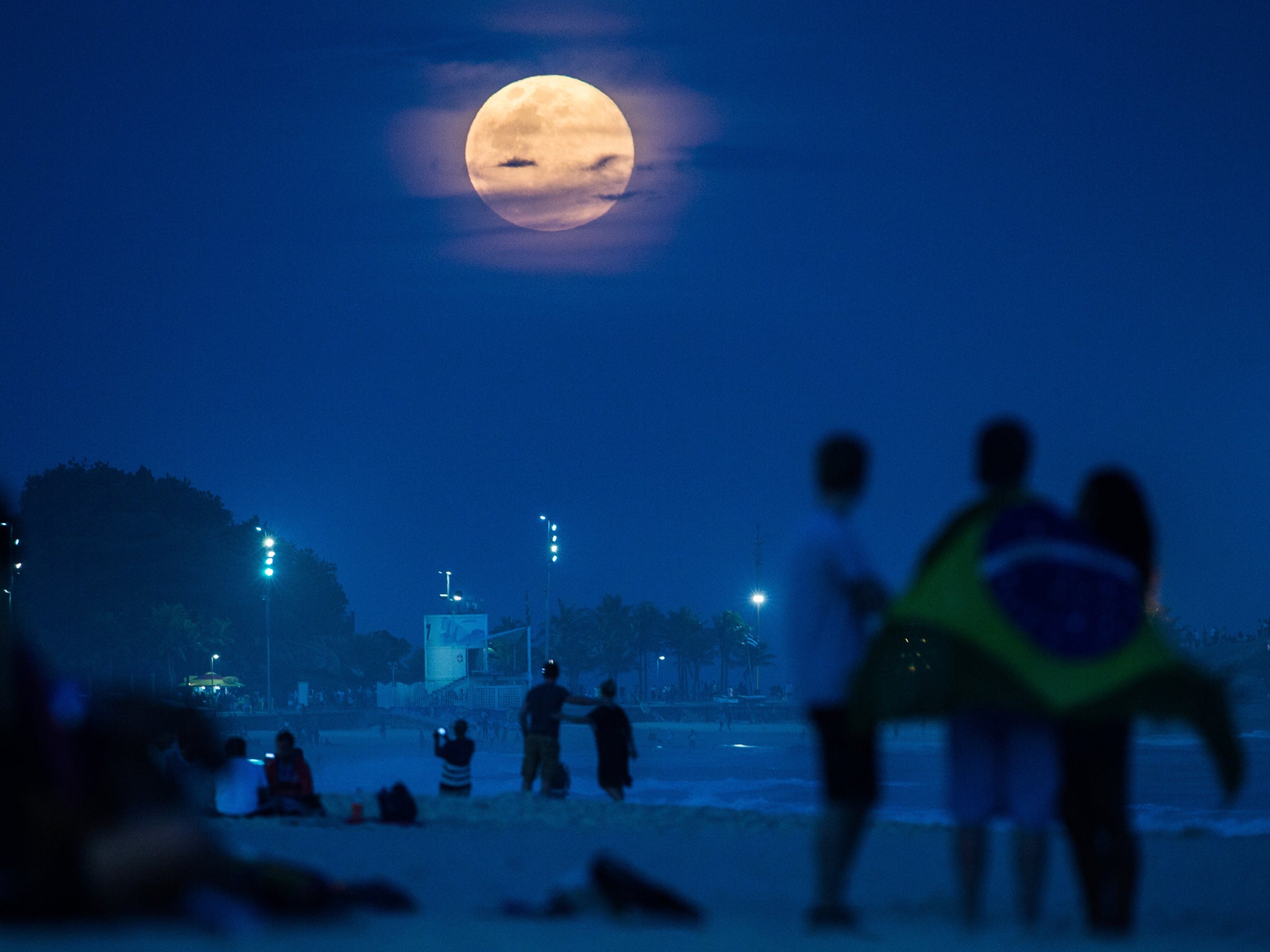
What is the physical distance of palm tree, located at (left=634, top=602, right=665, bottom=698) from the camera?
511 feet

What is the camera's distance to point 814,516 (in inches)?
184

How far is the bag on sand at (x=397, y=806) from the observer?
452 inches

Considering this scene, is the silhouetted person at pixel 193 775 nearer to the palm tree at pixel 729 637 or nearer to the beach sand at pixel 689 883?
the beach sand at pixel 689 883

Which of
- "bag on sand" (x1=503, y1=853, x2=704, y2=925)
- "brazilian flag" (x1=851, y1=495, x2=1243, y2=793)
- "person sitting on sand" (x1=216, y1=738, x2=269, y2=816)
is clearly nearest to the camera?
"brazilian flag" (x1=851, y1=495, x2=1243, y2=793)

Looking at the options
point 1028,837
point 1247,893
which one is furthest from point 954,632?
point 1247,893

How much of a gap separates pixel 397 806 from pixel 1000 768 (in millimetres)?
8033

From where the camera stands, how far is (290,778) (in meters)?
12.6

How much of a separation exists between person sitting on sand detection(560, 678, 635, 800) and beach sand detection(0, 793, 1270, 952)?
1.22m

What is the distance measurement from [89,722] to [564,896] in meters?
1.82

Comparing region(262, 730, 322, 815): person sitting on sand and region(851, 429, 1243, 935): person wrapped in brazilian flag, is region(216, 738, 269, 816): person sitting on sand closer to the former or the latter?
region(262, 730, 322, 815): person sitting on sand

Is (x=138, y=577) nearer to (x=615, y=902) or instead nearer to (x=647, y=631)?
(x=647, y=631)

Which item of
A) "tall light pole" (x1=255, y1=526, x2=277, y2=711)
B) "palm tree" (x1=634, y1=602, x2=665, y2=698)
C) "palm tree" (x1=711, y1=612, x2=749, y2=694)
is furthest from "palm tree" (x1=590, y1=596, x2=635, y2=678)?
"tall light pole" (x1=255, y1=526, x2=277, y2=711)

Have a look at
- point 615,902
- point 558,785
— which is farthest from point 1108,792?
point 558,785

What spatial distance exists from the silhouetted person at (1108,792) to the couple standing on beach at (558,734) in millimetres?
9108
